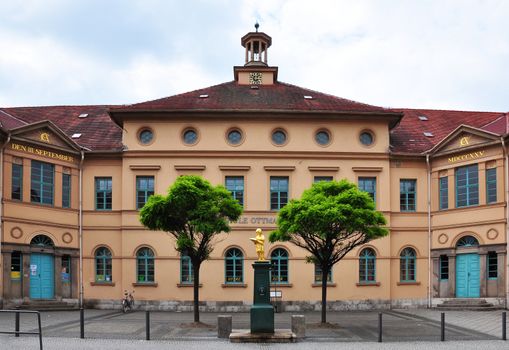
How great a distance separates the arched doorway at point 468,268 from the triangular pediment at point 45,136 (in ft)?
66.8

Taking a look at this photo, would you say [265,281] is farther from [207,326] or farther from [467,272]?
[467,272]

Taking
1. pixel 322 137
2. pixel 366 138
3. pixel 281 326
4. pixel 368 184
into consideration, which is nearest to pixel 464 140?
pixel 366 138

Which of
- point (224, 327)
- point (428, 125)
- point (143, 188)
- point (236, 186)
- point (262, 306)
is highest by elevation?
point (428, 125)

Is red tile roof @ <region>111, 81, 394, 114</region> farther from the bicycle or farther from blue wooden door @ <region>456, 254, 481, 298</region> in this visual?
the bicycle

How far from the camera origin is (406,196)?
124 ft

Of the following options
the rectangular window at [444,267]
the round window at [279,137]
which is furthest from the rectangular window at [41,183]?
the rectangular window at [444,267]

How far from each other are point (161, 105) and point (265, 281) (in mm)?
16840

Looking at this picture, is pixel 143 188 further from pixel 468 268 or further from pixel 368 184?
pixel 468 268

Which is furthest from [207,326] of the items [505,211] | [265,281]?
[505,211]

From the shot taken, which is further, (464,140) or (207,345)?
(464,140)

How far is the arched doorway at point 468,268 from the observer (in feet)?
113

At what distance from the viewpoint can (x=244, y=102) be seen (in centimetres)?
3772

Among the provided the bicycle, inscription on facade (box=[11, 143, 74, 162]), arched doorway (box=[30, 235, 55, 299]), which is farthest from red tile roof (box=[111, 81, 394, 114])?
the bicycle

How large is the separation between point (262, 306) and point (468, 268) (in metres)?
17.0
